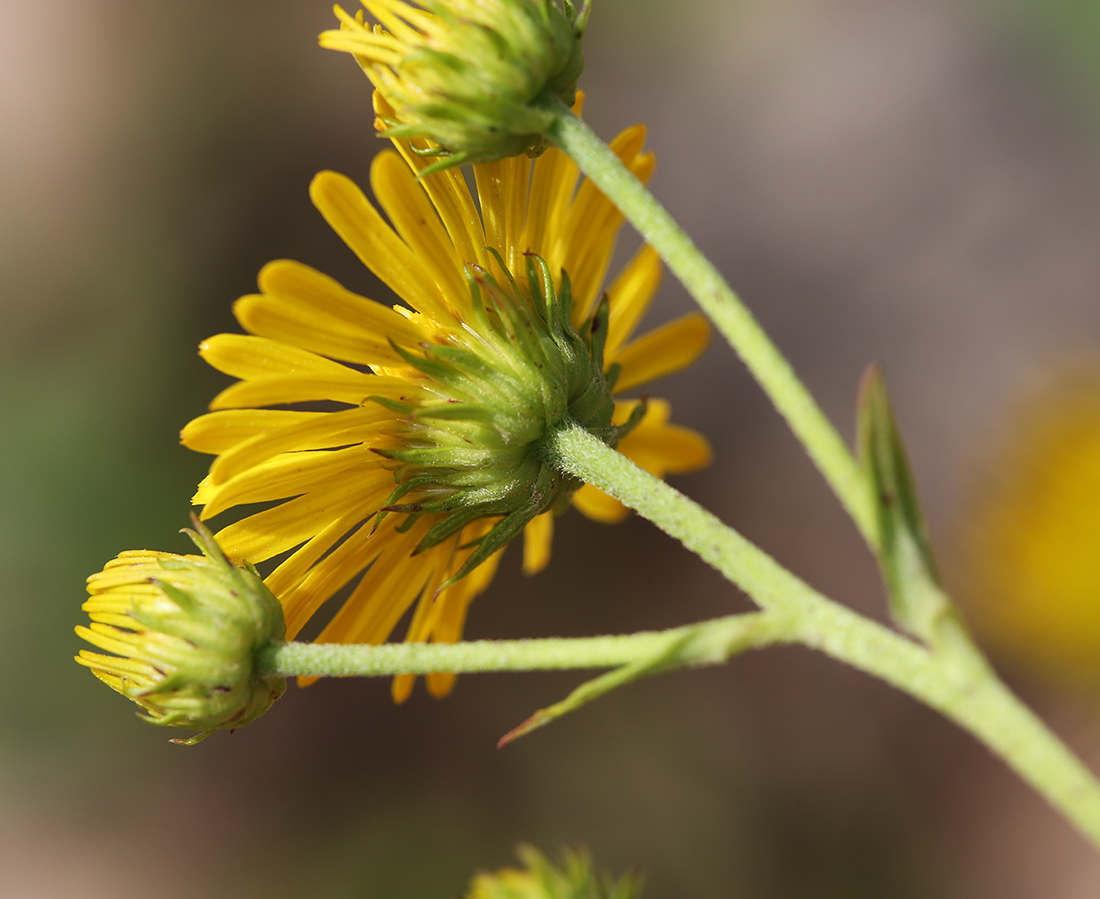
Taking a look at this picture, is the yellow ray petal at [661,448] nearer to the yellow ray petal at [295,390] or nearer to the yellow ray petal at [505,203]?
the yellow ray petal at [505,203]

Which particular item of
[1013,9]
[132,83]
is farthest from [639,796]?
[132,83]

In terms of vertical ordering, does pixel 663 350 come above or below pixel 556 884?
above

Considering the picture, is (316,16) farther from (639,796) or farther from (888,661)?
(888,661)

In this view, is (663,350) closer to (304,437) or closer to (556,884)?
(304,437)

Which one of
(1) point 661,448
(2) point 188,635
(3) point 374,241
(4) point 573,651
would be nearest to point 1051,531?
(1) point 661,448

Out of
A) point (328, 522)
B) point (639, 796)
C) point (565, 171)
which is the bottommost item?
point (639, 796)
